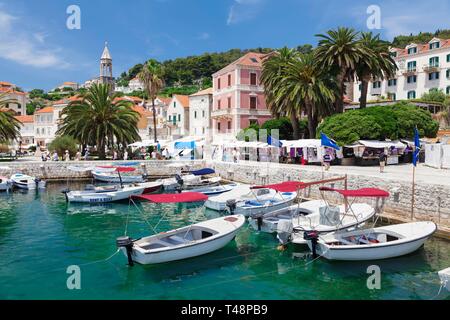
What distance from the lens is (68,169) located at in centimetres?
4184

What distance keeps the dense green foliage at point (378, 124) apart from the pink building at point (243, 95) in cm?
1543

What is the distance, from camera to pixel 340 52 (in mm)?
38125

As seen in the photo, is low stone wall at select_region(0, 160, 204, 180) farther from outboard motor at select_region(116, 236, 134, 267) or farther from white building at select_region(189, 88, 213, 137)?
outboard motor at select_region(116, 236, 134, 267)

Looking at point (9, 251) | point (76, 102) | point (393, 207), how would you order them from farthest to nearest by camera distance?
point (76, 102)
point (393, 207)
point (9, 251)

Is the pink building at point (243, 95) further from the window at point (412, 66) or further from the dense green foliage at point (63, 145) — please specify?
the window at point (412, 66)

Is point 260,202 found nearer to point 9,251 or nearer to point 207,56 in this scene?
point 9,251

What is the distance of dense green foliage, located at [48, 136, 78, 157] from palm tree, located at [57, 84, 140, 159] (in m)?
0.68

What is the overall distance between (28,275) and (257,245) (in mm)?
9330

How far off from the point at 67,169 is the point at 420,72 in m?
55.2

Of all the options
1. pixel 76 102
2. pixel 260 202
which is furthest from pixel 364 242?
pixel 76 102

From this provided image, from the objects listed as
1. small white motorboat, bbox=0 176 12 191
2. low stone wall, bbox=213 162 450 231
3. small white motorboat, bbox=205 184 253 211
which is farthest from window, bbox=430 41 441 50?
small white motorboat, bbox=0 176 12 191

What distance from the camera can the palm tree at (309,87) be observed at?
3969 cm

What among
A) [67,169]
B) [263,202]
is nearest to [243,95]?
[67,169]

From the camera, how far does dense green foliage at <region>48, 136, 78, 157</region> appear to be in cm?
4612
